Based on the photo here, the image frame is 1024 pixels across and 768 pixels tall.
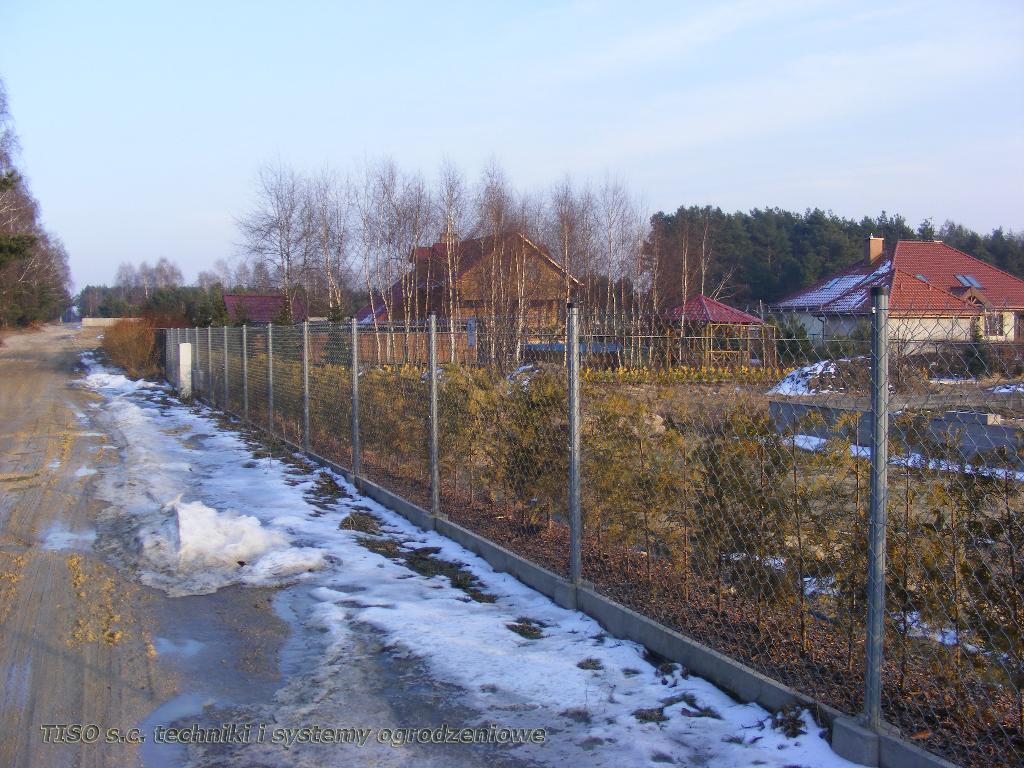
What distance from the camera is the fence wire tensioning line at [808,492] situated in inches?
116

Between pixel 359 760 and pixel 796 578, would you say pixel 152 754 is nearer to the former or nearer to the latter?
pixel 359 760

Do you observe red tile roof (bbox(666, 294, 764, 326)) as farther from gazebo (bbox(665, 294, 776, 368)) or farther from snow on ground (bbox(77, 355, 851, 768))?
snow on ground (bbox(77, 355, 851, 768))

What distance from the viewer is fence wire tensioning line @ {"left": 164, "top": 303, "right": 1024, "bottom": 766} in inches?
116

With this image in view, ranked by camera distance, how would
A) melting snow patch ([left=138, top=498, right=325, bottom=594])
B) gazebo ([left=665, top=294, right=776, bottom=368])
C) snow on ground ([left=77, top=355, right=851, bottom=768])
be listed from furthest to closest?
melting snow patch ([left=138, top=498, right=325, bottom=594])
gazebo ([left=665, top=294, right=776, bottom=368])
snow on ground ([left=77, top=355, right=851, bottom=768])

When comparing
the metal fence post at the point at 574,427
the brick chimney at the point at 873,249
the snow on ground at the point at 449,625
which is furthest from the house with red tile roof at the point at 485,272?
the metal fence post at the point at 574,427

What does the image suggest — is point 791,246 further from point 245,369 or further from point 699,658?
point 699,658

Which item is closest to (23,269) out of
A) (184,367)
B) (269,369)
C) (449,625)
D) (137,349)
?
(137,349)

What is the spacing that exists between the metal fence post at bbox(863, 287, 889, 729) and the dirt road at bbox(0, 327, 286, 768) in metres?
2.78

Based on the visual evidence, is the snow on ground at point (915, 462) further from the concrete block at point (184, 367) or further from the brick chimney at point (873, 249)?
the brick chimney at point (873, 249)

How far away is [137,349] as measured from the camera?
102 ft

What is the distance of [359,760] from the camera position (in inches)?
136

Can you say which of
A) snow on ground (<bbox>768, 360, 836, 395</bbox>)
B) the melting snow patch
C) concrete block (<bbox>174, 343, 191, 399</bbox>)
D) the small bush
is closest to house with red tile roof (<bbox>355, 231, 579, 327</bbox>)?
the small bush

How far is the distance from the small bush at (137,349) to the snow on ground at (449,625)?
22781 mm

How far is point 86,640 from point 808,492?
3994mm
